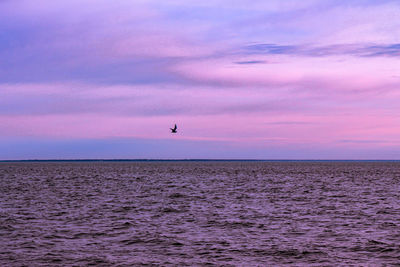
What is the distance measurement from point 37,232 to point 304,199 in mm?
29194

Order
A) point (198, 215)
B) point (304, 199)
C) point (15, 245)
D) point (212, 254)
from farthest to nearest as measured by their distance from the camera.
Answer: point (304, 199) → point (198, 215) → point (15, 245) → point (212, 254)

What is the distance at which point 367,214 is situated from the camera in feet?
119

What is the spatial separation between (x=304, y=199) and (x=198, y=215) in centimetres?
1723

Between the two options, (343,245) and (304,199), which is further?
(304,199)

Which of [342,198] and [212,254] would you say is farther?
[342,198]

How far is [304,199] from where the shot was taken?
1938 inches

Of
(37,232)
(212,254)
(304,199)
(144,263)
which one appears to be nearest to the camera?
(144,263)

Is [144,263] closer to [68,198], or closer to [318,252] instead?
[318,252]

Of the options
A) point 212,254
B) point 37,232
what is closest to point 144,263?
point 212,254

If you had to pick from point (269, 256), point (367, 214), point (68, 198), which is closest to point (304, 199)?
point (367, 214)

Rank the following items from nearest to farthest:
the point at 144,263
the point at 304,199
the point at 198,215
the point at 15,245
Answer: the point at 144,263 → the point at 15,245 → the point at 198,215 → the point at 304,199

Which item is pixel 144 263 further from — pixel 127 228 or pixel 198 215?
pixel 198 215

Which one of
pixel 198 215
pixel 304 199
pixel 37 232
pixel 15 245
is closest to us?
pixel 15 245

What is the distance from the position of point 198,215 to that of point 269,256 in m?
14.0
